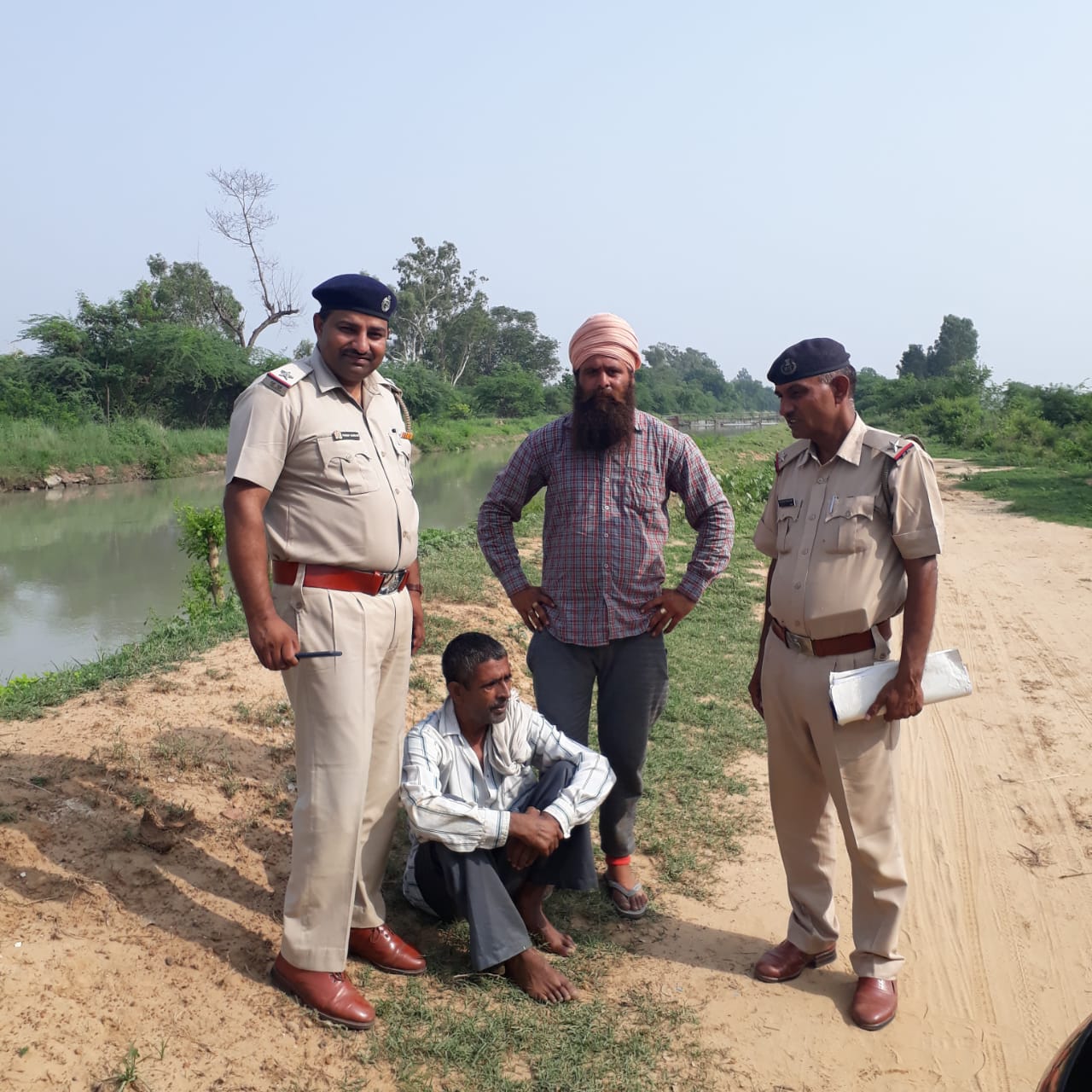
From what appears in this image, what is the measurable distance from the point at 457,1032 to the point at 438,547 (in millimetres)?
7520

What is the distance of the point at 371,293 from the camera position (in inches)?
107

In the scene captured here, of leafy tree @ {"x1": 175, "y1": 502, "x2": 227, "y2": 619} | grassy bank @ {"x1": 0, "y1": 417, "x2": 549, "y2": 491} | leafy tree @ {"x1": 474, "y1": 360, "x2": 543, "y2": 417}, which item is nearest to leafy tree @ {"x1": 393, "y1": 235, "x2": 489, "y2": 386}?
leafy tree @ {"x1": 474, "y1": 360, "x2": 543, "y2": 417}

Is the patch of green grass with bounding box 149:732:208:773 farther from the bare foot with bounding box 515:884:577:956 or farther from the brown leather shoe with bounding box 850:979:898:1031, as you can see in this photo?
the brown leather shoe with bounding box 850:979:898:1031

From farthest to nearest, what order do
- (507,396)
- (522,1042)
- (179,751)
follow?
(507,396) < (179,751) < (522,1042)

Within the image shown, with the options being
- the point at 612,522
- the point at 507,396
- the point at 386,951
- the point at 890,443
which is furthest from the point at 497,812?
the point at 507,396

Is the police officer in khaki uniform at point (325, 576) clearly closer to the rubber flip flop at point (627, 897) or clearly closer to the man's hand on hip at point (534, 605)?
the man's hand on hip at point (534, 605)

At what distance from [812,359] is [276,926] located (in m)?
2.49

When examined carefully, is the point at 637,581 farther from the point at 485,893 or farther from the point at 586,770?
the point at 485,893

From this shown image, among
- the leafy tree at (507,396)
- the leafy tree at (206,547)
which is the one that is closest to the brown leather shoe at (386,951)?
the leafy tree at (206,547)

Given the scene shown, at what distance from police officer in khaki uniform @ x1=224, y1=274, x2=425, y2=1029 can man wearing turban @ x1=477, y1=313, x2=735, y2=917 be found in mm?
688

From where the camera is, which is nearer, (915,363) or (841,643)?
(841,643)

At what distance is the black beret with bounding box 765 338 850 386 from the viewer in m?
2.76

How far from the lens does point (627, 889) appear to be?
135 inches

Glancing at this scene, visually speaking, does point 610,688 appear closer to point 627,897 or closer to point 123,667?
point 627,897
